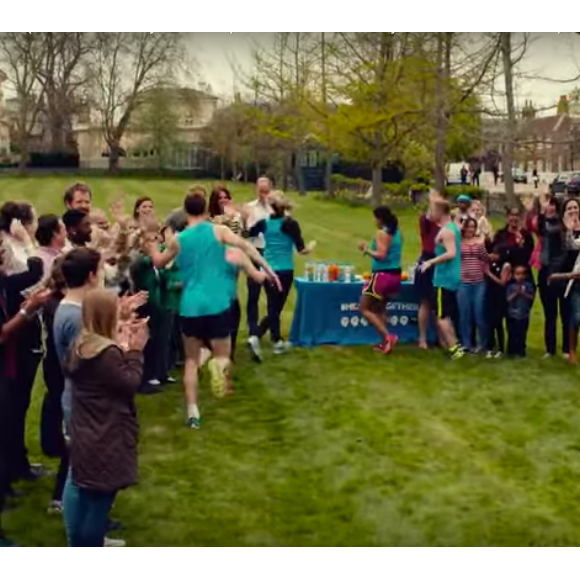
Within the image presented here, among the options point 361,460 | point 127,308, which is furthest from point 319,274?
point 127,308

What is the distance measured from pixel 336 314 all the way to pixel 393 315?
2.03ft

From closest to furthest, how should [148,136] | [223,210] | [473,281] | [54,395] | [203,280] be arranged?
[54,395] < [203,280] < [223,210] < [473,281] < [148,136]

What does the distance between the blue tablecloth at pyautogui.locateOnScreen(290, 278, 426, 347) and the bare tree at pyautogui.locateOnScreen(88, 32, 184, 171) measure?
20.6m

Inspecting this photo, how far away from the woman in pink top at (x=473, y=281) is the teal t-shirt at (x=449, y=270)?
Result: 0.17 ft

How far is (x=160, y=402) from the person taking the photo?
795cm

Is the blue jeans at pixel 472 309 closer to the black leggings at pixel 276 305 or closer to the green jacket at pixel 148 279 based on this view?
the black leggings at pixel 276 305

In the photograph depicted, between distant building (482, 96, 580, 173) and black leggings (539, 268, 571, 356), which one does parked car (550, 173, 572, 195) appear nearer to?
distant building (482, 96, 580, 173)

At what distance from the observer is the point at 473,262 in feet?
31.1

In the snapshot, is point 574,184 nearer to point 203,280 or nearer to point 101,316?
point 203,280

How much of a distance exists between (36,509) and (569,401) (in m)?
4.53

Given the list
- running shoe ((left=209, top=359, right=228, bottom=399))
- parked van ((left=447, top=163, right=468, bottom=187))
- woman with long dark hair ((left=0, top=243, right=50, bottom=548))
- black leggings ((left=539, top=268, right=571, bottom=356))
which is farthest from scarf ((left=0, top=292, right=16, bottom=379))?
parked van ((left=447, top=163, right=468, bottom=187))

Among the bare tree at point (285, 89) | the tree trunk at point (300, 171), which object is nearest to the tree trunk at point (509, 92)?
the bare tree at point (285, 89)

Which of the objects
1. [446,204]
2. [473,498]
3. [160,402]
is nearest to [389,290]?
[446,204]

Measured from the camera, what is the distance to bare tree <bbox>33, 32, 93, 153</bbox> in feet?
112
